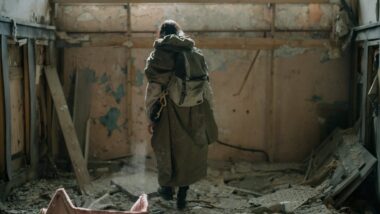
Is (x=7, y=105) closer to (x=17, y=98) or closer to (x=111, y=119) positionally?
(x=17, y=98)

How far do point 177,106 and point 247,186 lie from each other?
63.4 inches

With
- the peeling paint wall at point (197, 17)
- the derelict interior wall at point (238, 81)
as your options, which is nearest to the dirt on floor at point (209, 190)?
the derelict interior wall at point (238, 81)

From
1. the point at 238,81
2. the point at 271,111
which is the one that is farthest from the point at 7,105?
the point at 271,111

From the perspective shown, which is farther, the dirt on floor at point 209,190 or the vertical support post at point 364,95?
the vertical support post at point 364,95

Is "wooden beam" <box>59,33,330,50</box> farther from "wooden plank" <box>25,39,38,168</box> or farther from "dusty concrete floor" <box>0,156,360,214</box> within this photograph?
"dusty concrete floor" <box>0,156,360,214</box>

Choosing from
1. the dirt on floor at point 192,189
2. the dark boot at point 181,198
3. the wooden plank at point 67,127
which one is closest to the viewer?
the dark boot at point 181,198

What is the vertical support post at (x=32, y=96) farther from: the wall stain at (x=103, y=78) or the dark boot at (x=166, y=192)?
the dark boot at (x=166, y=192)

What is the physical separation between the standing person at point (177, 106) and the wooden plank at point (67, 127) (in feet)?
3.95

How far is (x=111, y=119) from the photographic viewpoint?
5.71 meters

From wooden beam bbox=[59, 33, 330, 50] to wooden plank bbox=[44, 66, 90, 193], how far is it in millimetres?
541

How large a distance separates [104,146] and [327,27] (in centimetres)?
297

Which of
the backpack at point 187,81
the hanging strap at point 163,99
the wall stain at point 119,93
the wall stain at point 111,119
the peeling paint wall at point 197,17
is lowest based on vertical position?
the wall stain at point 111,119

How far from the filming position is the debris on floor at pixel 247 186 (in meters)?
4.22

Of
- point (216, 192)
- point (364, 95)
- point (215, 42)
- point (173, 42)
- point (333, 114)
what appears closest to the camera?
point (173, 42)
